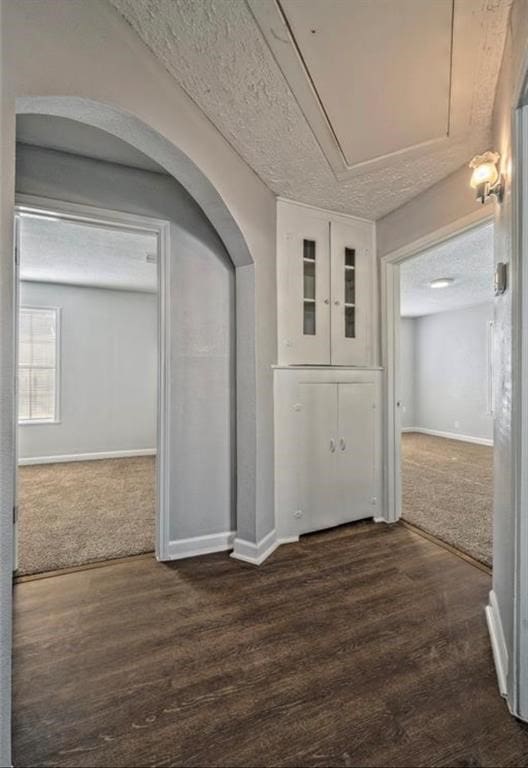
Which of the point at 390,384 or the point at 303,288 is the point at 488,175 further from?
the point at 390,384

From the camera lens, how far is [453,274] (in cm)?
476

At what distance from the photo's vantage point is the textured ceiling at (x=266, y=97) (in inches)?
53.0

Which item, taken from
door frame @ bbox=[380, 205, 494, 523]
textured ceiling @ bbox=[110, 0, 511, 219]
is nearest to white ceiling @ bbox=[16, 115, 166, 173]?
textured ceiling @ bbox=[110, 0, 511, 219]

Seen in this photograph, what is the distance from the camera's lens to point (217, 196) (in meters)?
2.04

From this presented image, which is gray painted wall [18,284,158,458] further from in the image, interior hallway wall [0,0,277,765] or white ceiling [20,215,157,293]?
interior hallway wall [0,0,277,765]

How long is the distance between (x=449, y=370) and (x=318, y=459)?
5748 millimetres

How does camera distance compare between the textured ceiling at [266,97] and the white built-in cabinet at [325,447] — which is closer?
the textured ceiling at [266,97]

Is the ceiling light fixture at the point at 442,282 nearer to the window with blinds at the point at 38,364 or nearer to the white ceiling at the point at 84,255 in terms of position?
the white ceiling at the point at 84,255

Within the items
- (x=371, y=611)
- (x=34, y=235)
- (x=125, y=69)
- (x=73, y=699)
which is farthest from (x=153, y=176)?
(x=371, y=611)

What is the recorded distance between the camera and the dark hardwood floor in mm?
1135

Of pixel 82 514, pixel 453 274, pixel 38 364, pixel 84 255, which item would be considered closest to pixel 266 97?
pixel 84 255

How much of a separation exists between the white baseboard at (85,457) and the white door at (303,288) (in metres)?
3.09

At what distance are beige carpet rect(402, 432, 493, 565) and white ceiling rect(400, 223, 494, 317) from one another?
2159mm

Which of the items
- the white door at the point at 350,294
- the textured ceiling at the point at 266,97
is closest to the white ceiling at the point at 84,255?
the textured ceiling at the point at 266,97
